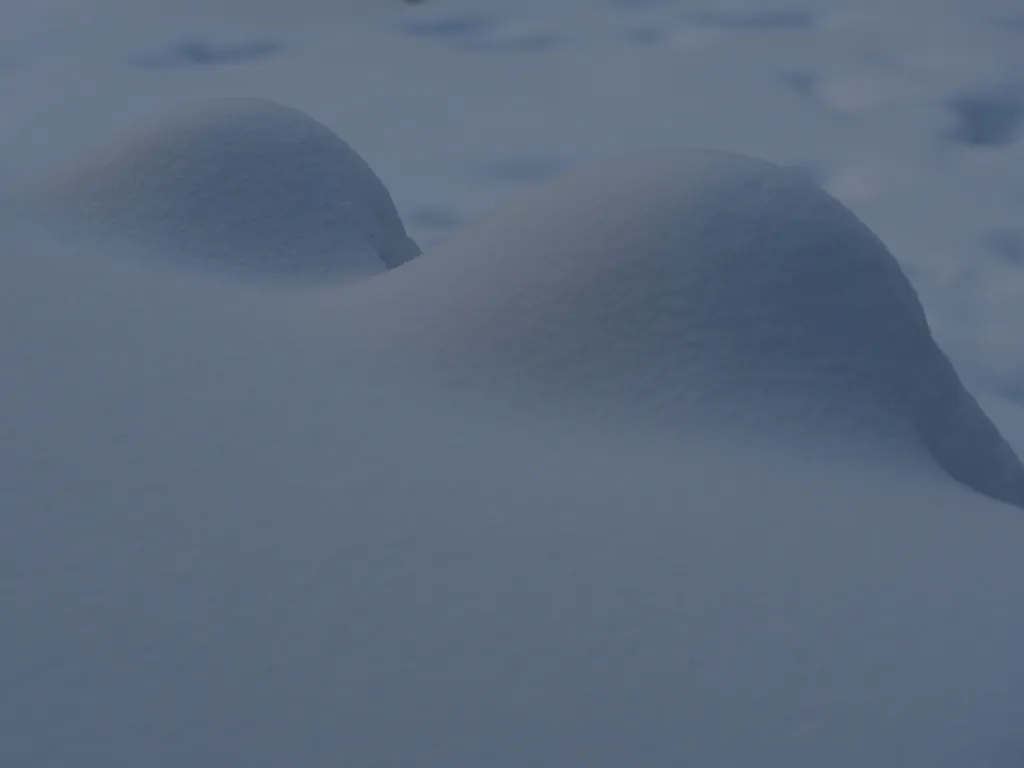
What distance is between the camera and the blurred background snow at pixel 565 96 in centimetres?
742

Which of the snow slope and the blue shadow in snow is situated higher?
the snow slope

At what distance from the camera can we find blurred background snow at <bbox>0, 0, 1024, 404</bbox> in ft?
24.3

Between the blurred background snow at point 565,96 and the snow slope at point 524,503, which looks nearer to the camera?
the snow slope at point 524,503

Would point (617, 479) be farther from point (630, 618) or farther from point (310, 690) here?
point (310, 690)

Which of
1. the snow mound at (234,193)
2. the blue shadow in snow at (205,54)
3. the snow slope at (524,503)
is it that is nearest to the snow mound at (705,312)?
the snow slope at (524,503)

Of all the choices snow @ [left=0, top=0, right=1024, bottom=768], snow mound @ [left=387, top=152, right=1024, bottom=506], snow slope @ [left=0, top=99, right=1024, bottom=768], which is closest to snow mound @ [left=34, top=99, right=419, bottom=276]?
snow @ [left=0, top=0, right=1024, bottom=768]

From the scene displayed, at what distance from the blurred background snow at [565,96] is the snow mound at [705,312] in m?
3.25

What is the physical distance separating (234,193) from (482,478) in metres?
2.05

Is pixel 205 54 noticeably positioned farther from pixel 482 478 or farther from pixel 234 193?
pixel 482 478

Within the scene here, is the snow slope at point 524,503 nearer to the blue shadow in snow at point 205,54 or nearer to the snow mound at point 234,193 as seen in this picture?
the snow mound at point 234,193

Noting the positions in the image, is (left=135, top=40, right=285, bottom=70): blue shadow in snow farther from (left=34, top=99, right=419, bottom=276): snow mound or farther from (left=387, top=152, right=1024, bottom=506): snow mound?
(left=387, top=152, right=1024, bottom=506): snow mound

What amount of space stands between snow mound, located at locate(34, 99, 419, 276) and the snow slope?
0.24m

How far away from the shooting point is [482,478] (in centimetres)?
240

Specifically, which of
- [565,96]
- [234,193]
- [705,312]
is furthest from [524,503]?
[565,96]
